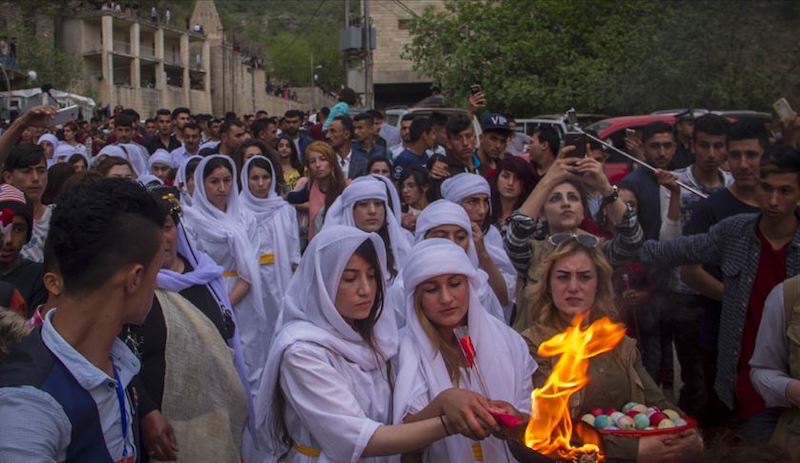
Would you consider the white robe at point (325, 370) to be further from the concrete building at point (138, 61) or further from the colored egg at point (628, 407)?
the concrete building at point (138, 61)

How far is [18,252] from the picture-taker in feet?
14.6

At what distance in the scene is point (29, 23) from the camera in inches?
1715

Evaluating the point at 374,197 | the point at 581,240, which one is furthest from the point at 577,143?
the point at 581,240

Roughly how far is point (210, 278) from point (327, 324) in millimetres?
1200

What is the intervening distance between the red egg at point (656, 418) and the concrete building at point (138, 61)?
43.2 m

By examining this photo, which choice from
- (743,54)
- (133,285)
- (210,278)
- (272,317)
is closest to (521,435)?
(133,285)

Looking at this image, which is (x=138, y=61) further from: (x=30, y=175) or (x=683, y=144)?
(x=30, y=175)

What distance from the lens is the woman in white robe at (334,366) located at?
3.16 m

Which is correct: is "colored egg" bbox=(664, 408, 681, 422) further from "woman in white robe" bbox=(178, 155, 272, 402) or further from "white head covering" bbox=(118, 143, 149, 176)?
"white head covering" bbox=(118, 143, 149, 176)

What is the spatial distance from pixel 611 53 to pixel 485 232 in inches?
676

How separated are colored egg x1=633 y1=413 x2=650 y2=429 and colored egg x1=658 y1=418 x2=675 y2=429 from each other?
4 centimetres

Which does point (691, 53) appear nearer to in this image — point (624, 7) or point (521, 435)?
point (624, 7)

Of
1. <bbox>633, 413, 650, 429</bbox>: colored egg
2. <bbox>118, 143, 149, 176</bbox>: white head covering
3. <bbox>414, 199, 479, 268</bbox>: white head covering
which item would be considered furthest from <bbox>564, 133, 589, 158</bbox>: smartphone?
<bbox>118, 143, 149, 176</bbox>: white head covering

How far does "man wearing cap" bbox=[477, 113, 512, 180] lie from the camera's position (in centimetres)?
790
